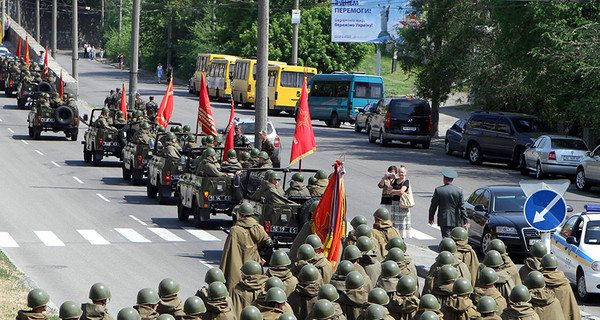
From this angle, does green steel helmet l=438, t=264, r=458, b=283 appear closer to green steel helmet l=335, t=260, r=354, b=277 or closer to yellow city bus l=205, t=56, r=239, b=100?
green steel helmet l=335, t=260, r=354, b=277

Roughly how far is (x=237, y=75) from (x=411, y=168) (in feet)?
94.4

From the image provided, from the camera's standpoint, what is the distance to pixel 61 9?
11519 centimetres

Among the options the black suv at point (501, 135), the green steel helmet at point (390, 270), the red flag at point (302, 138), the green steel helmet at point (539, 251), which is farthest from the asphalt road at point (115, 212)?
the green steel helmet at point (390, 270)

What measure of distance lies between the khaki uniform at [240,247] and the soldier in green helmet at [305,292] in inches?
135

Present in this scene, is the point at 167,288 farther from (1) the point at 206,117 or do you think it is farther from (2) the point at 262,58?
(1) the point at 206,117

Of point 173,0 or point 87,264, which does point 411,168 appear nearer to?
point 87,264

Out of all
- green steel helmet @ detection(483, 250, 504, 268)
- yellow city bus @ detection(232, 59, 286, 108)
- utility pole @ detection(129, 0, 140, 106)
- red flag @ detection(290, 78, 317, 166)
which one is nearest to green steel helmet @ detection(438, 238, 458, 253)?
green steel helmet @ detection(483, 250, 504, 268)

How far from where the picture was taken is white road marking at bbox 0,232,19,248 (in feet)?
61.1

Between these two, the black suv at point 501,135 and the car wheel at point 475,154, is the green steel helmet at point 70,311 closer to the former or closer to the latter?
the black suv at point 501,135

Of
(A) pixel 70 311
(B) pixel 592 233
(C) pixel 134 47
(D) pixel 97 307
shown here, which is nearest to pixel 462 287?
(D) pixel 97 307

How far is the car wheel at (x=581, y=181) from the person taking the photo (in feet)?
94.6

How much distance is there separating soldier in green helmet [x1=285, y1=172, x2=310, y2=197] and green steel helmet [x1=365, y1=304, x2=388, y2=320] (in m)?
9.05

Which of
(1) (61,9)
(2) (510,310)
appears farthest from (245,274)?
(1) (61,9)

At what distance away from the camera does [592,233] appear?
1602cm
